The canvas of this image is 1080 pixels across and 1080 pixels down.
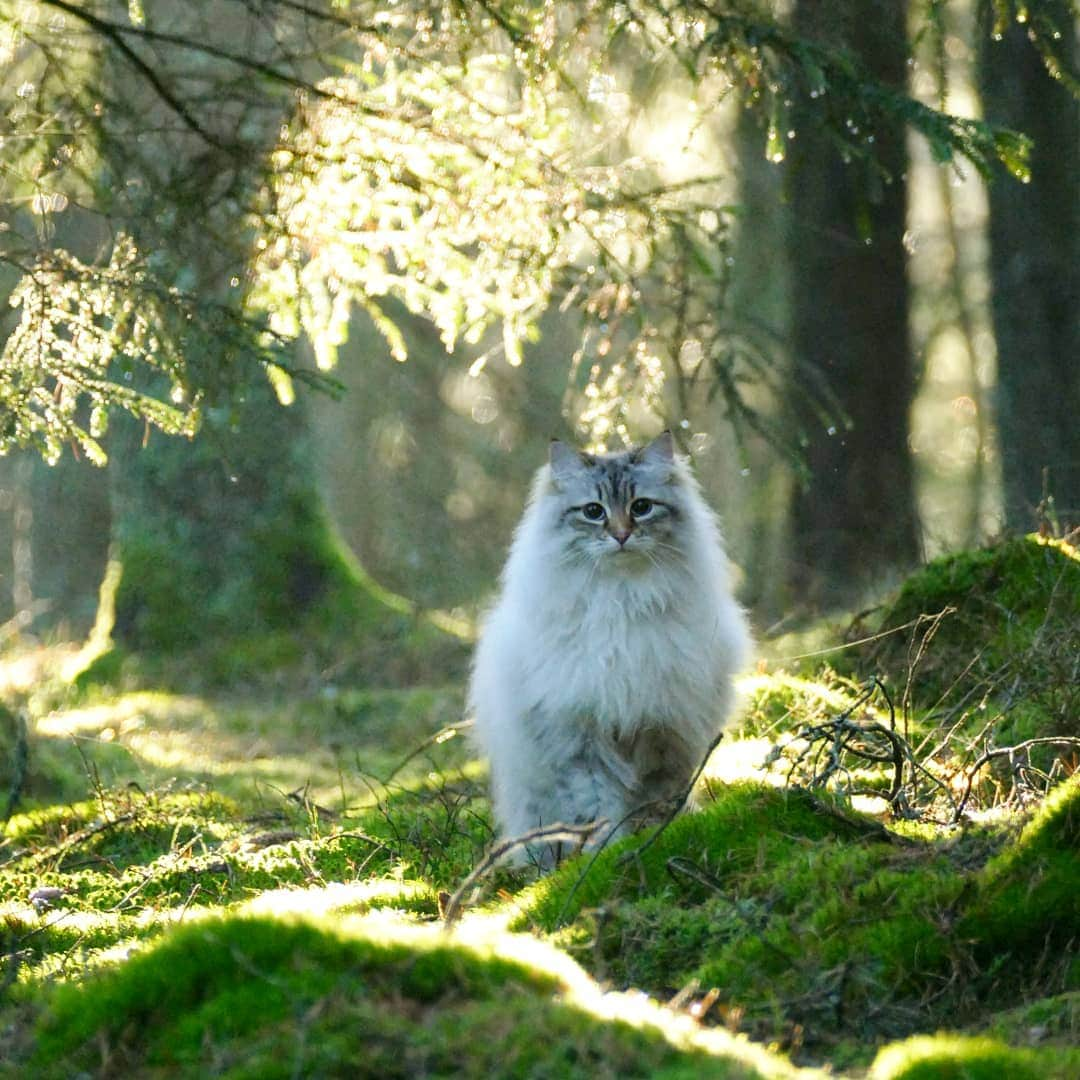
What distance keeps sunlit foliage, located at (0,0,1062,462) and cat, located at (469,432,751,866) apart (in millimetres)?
1522

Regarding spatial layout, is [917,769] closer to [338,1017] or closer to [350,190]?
[338,1017]

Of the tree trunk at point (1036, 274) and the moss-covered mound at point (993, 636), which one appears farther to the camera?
the tree trunk at point (1036, 274)

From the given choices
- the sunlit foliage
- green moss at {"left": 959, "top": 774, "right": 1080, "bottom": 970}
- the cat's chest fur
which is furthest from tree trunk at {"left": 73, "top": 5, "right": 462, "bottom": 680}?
green moss at {"left": 959, "top": 774, "right": 1080, "bottom": 970}

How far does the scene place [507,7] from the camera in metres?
6.97

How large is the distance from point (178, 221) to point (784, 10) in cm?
860

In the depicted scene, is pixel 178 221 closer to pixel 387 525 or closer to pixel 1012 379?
pixel 1012 379

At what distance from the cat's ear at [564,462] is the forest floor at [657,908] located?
1.59 m

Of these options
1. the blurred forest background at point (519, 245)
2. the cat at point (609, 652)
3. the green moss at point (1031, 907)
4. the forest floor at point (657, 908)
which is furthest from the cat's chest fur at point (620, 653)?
the green moss at point (1031, 907)

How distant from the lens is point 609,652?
6.06 m

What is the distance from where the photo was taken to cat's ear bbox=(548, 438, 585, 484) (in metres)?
6.57

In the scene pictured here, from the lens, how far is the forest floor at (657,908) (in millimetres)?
3107

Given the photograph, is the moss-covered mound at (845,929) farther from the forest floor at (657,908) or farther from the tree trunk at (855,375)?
the tree trunk at (855,375)

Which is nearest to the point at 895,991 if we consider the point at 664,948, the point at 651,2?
the point at 664,948

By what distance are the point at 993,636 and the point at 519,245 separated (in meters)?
3.29
